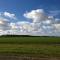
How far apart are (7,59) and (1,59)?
0.69 meters

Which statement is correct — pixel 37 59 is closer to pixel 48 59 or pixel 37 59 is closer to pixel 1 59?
pixel 48 59

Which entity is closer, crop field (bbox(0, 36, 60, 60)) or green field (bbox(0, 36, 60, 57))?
crop field (bbox(0, 36, 60, 60))

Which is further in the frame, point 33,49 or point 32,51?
point 33,49

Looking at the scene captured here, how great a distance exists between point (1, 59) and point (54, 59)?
20.2ft

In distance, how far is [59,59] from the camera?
86.2ft

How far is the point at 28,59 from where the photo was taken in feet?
82.6

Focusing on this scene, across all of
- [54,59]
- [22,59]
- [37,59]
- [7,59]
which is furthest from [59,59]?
[7,59]

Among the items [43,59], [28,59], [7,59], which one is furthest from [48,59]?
[7,59]

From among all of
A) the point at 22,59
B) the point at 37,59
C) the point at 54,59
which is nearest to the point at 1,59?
the point at 22,59

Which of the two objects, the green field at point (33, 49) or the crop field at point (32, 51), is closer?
the crop field at point (32, 51)

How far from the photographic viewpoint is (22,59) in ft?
83.0

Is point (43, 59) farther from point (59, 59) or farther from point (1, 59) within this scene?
point (1, 59)

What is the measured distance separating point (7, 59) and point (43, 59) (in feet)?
13.7

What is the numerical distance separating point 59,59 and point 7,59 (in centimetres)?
606
